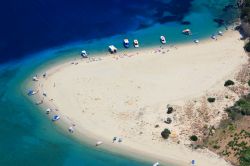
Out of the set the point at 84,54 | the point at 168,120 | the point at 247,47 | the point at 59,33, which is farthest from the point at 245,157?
the point at 59,33

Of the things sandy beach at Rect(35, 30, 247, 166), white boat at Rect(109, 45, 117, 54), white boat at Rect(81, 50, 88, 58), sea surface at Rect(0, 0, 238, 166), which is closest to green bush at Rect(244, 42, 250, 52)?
sandy beach at Rect(35, 30, 247, 166)

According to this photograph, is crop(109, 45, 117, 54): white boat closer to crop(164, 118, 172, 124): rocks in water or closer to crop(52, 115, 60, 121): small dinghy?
crop(52, 115, 60, 121): small dinghy

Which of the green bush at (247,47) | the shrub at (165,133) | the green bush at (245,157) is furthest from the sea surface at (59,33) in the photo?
the green bush at (245,157)

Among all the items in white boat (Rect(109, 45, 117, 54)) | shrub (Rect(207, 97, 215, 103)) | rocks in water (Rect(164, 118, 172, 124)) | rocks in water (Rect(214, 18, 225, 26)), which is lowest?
rocks in water (Rect(164, 118, 172, 124))

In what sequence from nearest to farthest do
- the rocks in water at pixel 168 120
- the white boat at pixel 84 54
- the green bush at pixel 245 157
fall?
1. the green bush at pixel 245 157
2. the rocks in water at pixel 168 120
3. the white boat at pixel 84 54

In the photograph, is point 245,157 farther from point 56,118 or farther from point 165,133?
point 56,118

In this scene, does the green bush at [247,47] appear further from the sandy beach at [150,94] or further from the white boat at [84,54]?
the white boat at [84,54]
